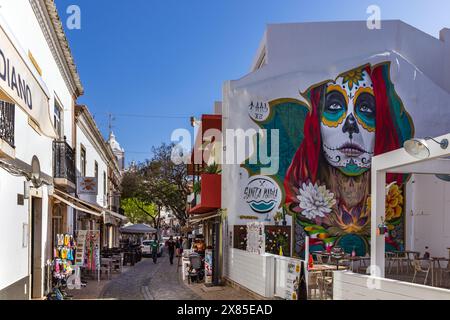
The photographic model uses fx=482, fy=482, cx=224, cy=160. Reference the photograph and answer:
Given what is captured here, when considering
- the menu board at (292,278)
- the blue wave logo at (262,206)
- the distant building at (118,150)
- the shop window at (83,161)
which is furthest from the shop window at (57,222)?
the distant building at (118,150)

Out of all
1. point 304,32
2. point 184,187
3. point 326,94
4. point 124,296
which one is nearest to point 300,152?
point 326,94

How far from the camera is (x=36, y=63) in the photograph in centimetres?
1110

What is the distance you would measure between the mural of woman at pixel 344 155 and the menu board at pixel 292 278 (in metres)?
6.60

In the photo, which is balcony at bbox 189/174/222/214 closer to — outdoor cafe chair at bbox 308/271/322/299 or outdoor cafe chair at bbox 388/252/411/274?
outdoor cafe chair at bbox 388/252/411/274

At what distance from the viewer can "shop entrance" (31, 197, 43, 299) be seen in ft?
37.0

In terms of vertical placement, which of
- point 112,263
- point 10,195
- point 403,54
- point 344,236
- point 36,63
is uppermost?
point 403,54

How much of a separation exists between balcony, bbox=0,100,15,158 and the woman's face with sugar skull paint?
12.3 m

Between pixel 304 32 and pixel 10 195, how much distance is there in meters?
13.0

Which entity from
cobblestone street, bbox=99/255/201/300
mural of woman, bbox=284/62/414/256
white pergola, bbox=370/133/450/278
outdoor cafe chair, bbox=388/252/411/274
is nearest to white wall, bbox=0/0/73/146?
cobblestone street, bbox=99/255/201/300

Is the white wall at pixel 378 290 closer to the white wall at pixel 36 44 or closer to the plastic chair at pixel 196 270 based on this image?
the white wall at pixel 36 44

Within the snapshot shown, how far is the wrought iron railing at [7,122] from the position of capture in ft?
25.5
